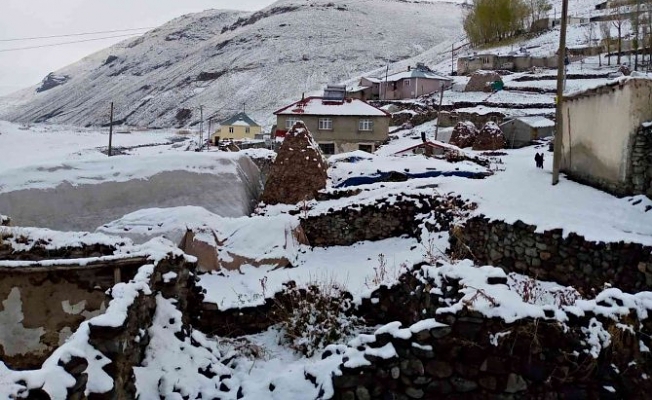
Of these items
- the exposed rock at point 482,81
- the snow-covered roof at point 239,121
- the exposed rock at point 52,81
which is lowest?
the snow-covered roof at point 239,121

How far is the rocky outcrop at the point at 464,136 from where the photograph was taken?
33000 mm

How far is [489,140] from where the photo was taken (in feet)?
105

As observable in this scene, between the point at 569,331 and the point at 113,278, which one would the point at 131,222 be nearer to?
the point at 113,278

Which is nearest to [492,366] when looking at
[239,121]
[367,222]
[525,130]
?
[367,222]

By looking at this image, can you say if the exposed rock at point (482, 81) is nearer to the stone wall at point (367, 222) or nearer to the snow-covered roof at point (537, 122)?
the snow-covered roof at point (537, 122)

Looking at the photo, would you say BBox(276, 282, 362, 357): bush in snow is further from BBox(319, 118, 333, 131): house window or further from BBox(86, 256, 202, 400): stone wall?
BBox(319, 118, 333, 131): house window

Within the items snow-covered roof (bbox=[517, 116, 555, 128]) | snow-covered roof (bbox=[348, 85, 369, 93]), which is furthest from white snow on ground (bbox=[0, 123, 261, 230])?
snow-covered roof (bbox=[348, 85, 369, 93])

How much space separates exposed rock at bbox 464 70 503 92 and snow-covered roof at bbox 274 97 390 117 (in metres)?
18.8

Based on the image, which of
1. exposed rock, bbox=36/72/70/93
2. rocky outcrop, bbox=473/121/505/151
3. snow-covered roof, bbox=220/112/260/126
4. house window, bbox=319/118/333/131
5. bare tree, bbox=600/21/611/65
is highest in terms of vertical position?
exposed rock, bbox=36/72/70/93

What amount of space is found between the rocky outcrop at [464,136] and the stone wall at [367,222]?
1959 centimetres

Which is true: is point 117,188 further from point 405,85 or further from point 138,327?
point 405,85

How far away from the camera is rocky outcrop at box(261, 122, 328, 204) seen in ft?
56.7

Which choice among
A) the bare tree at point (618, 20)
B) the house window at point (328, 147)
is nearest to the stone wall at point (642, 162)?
the house window at point (328, 147)

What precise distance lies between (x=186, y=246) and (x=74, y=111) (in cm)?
10683
